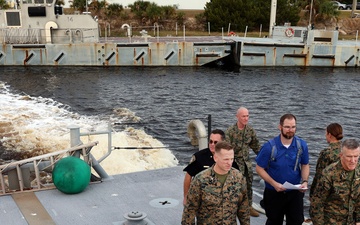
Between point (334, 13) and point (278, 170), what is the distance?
60.6m

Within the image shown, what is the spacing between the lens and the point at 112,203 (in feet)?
25.1

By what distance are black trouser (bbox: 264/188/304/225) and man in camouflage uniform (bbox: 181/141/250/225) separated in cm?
99

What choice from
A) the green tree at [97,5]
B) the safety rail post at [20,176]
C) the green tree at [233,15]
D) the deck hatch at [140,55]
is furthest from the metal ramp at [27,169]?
the green tree at [97,5]

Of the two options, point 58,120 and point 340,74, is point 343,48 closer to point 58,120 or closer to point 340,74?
point 340,74

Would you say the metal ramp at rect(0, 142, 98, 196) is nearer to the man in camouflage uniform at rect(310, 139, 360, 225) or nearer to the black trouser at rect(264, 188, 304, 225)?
the black trouser at rect(264, 188, 304, 225)

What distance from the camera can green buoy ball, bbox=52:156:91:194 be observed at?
25.5 feet

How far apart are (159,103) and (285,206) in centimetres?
1967

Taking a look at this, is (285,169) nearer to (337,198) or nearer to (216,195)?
(337,198)

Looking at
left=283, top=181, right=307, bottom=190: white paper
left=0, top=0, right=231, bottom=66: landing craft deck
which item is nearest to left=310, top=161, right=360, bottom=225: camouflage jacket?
left=283, top=181, right=307, bottom=190: white paper

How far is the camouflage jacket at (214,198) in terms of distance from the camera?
14.8 ft

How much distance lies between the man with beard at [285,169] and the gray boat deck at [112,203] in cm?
137

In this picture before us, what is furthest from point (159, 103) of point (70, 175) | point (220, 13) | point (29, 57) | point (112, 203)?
point (220, 13)

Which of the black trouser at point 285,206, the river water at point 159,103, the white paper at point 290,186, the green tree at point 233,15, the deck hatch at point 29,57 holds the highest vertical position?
the green tree at point 233,15

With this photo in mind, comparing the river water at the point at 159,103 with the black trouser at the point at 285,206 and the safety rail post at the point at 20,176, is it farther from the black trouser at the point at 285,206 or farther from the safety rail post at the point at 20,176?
the black trouser at the point at 285,206
